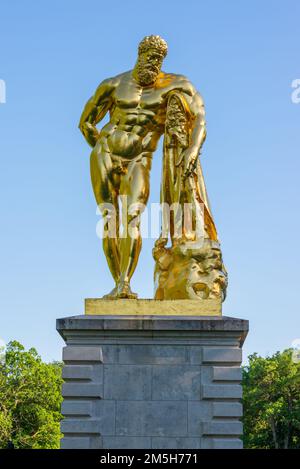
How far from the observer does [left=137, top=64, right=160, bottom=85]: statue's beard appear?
40.0ft

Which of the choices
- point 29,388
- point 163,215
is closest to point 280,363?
point 29,388

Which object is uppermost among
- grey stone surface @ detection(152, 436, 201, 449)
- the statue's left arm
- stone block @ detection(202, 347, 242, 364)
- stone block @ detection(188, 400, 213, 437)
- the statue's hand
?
the statue's left arm

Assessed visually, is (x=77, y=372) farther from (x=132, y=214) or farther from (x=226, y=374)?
(x=132, y=214)

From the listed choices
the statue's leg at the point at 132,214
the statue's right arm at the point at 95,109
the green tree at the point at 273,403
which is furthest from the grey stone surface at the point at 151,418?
the green tree at the point at 273,403

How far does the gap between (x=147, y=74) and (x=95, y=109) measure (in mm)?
1021

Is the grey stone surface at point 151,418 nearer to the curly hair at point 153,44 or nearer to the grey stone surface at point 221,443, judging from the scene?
the grey stone surface at point 221,443

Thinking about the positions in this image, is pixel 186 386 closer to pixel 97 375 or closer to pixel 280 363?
pixel 97 375

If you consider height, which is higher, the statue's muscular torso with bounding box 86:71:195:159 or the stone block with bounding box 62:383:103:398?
the statue's muscular torso with bounding box 86:71:195:159

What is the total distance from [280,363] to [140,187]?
3279cm

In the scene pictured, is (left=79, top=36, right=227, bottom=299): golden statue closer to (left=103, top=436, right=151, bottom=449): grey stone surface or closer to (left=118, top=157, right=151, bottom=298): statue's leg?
(left=118, top=157, right=151, bottom=298): statue's leg

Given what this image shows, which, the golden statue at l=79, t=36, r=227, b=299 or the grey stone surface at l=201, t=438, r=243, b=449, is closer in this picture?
the grey stone surface at l=201, t=438, r=243, b=449

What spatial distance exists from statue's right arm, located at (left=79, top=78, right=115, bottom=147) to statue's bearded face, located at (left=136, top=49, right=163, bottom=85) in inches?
19.4

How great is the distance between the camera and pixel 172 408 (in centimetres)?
1041

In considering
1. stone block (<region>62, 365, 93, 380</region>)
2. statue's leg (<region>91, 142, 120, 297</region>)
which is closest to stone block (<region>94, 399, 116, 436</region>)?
stone block (<region>62, 365, 93, 380</region>)
